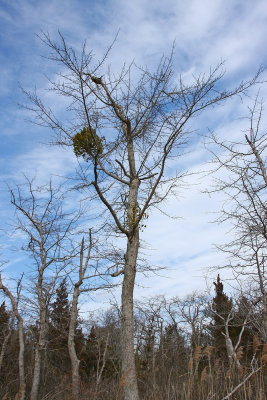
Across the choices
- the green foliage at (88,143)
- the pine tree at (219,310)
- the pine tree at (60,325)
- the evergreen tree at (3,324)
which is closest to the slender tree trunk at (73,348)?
the pine tree at (60,325)

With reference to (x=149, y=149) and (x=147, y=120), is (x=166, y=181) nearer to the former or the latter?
(x=149, y=149)

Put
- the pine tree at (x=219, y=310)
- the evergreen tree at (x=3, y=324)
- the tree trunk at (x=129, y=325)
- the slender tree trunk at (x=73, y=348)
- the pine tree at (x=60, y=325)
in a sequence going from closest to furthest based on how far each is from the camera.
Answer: the tree trunk at (x=129, y=325), the slender tree trunk at (x=73, y=348), the evergreen tree at (x=3, y=324), the pine tree at (x=60, y=325), the pine tree at (x=219, y=310)

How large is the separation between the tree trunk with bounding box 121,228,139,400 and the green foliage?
2.03 m

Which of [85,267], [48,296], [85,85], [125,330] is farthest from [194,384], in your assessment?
[85,267]

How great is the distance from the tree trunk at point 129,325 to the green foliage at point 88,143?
203 centimetres

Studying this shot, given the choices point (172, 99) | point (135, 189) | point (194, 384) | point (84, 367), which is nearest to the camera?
point (194, 384)

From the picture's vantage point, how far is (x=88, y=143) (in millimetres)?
6387

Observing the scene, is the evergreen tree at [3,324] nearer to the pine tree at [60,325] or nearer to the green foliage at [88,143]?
the pine tree at [60,325]

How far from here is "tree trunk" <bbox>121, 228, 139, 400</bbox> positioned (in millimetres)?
5793

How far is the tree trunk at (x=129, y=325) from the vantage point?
Result: 5.79m

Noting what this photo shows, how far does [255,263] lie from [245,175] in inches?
94.8

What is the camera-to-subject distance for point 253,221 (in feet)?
25.2

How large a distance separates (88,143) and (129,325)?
147 inches

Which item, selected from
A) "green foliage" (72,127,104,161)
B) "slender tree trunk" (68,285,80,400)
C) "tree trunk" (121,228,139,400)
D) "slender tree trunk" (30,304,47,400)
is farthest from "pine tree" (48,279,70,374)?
"green foliage" (72,127,104,161)
